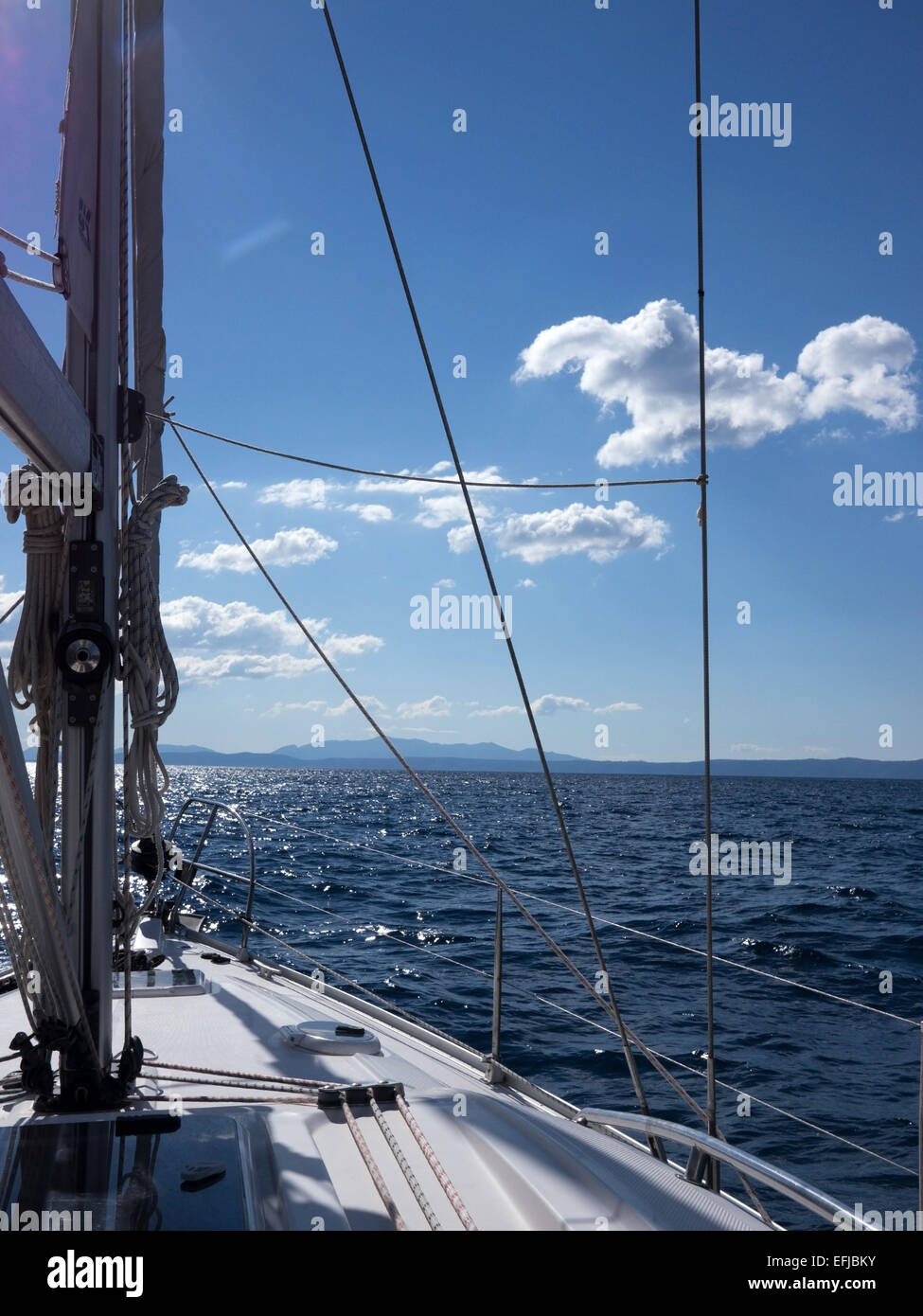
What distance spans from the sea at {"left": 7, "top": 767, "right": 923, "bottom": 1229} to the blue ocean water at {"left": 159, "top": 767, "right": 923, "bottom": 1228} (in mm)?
25

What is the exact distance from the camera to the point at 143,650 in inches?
92.4

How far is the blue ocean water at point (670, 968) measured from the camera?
5.29 m

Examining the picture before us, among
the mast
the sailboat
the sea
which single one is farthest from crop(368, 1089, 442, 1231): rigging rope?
the sea

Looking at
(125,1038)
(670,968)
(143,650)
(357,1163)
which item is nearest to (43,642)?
(143,650)

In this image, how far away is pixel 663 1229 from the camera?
5.36ft

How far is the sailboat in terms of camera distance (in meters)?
1.68

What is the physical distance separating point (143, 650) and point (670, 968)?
713 cm

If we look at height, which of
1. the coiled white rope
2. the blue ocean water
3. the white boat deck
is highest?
the coiled white rope

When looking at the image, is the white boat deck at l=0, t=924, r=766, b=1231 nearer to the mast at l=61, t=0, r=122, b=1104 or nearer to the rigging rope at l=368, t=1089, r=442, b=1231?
the rigging rope at l=368, t=1089, r=442, b=1231

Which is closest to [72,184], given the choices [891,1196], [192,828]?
[891,1196]

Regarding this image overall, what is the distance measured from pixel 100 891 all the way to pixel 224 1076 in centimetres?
69

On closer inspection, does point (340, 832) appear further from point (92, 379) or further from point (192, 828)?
point (92, 379)

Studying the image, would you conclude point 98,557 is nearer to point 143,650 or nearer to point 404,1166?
point 143,650
